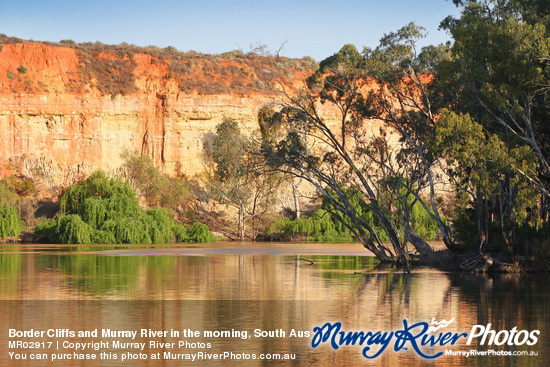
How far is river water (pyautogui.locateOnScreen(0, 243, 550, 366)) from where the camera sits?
10398 mm

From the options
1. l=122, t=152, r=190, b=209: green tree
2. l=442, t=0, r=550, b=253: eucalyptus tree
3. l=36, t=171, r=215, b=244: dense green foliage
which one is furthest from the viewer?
l=122, t=152, r=190, b=209: green tree

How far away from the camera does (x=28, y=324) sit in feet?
42.1

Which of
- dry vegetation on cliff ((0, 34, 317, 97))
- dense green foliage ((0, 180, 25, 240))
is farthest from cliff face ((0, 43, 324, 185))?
dense green foliage ((0, 180, 25, 240))

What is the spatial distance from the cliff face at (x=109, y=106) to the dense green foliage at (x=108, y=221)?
21.5 feet

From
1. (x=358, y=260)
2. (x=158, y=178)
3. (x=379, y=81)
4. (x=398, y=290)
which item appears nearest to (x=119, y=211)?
(x=158, y=178)

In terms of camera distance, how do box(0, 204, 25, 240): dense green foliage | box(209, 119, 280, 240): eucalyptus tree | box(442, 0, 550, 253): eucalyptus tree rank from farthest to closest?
box(209, 119, 280, 240): eucalyptus tree → box(0, 204, 25, 240): dense green foliage → box(442, 0, 550, 253): eucalyptus tree

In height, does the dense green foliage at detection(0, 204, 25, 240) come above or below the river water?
above

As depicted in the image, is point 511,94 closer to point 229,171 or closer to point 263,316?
point 263,316

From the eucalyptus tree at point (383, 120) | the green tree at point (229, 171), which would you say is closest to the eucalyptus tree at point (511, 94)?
the eucalyptus tree at point (383, 120)

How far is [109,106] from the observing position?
6044 centimetres

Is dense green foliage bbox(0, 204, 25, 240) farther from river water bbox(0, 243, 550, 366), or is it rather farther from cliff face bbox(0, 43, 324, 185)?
river water bbox(0, 243, 550, 366)

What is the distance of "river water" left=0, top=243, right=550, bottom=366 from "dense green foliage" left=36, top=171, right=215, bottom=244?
73.7ft

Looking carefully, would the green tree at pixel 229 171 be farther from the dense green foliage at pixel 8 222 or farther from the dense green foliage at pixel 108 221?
the dense green foliage at pixel 8 222

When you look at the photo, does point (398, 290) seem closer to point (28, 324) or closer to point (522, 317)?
point (522, 317)
